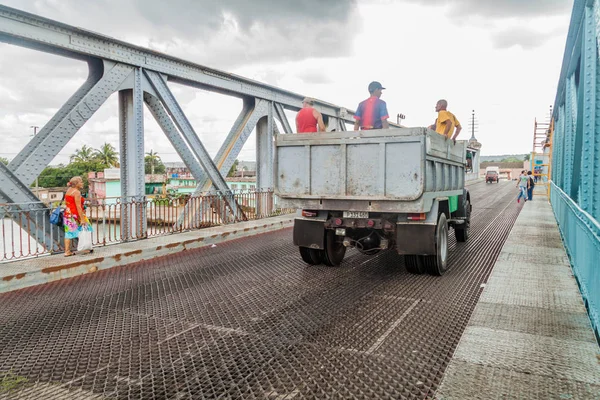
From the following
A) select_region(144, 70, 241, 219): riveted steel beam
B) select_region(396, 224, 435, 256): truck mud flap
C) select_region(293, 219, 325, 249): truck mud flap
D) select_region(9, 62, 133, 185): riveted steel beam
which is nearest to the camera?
select_region(396, 224, 435, 256): truck mud flap

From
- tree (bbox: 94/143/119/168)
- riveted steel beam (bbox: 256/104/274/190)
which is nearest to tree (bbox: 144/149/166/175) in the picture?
tree (bbox: 94/143/119/168)

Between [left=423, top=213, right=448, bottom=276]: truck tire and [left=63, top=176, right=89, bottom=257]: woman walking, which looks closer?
[left=423, top=213, right=448, bottom=276]: truck tire

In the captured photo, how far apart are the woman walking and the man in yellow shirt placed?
6.89m

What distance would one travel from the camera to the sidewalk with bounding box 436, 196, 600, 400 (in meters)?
3.15

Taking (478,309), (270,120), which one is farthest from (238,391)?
(270,120)

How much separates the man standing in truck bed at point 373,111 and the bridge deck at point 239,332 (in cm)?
254

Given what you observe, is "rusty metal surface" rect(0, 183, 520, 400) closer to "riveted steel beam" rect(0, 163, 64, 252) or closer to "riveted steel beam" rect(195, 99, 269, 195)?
"riveted steel beam" rect(0, 163, 64, 252)

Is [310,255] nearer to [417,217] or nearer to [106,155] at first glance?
[417,217]

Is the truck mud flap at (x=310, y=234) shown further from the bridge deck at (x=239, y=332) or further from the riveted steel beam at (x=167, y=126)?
the riveted steel beam at (x=167, y=126)

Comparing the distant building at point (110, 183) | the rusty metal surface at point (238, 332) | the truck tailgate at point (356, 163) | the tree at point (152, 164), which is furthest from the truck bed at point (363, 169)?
the tree at point (152, 164)

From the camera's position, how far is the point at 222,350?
3891 mm

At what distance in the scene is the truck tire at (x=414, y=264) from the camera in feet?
21.8

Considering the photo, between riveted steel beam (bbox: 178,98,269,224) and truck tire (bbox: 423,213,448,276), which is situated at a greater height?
riveted steel beam (bbox: 178,98,269,224)

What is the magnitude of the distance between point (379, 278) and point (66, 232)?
19.2 feet
